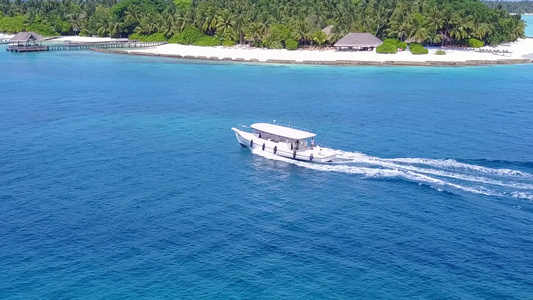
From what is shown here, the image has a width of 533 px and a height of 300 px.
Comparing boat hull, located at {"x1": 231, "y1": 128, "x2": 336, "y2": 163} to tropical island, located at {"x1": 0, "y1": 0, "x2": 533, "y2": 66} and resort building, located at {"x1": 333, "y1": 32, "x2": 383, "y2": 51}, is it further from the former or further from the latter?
resort building, located at {"x1": 333, "y1": 32, "x2": 383, "y2": 51}

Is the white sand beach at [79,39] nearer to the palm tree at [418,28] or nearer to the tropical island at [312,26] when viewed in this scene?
the tropical island at [312,26]

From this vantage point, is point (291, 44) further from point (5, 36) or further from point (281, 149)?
point (5, 36)

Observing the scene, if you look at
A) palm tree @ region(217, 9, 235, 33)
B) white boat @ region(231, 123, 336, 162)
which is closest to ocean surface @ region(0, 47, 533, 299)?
white boat @ region(231, 123, 336, 162)

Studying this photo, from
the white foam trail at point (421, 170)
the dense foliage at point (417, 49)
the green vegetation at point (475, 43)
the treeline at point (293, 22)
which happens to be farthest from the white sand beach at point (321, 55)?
the white foam trail at point (421, 170)

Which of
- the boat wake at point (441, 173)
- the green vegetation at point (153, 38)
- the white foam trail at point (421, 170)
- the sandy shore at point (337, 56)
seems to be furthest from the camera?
the green vegetation at point (153, 38)

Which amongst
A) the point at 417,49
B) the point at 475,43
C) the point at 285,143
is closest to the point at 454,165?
the point at 285,143
